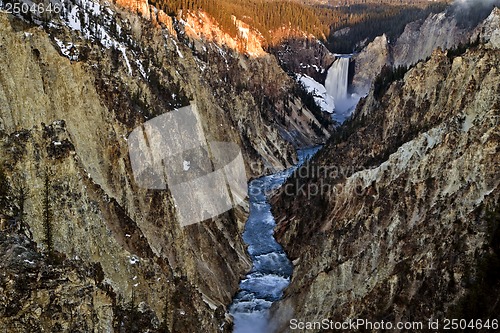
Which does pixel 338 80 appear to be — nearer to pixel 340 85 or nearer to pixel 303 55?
pixel 340 85

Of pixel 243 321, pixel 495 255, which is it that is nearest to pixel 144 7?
pixel 243 321

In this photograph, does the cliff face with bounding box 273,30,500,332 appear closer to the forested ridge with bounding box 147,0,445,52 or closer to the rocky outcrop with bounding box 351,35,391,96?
the forested ridge with bounding box 147,0,445,52

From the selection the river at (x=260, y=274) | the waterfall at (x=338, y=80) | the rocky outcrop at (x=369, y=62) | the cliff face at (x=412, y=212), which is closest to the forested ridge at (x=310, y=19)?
the rocky outcrop at (x=369, y=62)

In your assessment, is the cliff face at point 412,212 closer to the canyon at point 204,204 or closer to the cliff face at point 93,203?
the canyon at point 204,204

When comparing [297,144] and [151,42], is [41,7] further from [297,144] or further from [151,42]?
[297,144]

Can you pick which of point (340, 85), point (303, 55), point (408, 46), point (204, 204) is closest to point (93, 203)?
point (204, 204)

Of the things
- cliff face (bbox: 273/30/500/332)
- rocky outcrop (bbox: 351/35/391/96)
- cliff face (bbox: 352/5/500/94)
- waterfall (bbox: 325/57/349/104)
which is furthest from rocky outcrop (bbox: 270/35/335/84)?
cliff face (bbox: 273/30/500/332)
